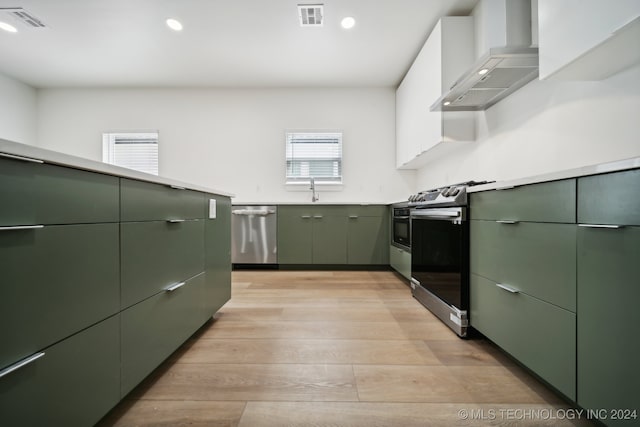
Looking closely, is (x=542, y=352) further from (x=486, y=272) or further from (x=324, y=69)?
(x=324, y=69)

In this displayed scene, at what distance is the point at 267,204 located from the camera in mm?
3604

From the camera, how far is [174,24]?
2.72 metres

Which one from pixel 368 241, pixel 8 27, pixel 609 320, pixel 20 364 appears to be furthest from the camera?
pixel 368 241

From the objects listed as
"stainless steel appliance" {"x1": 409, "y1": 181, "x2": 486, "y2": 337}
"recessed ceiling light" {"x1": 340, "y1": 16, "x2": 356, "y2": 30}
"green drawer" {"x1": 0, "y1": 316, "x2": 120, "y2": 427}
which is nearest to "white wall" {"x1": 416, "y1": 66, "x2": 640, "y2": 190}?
"stainless steel appliance" {"x1": 409, "y1": 181, "x2": 486, "y2": 337}

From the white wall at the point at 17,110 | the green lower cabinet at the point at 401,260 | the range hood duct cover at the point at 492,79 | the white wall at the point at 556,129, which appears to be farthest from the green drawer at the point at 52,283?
the white wall at the point at 17,110

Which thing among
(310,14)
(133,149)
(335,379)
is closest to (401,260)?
(335,379)

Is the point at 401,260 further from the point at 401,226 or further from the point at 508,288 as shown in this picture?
the point at 508,288

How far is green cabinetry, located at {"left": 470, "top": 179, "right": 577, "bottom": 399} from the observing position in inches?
38.6

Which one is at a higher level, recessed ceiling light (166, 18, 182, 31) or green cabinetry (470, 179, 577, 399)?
recessed ceiling light (166, 18, 182, 31)

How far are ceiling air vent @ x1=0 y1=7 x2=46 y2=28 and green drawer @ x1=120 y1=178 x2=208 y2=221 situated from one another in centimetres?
296

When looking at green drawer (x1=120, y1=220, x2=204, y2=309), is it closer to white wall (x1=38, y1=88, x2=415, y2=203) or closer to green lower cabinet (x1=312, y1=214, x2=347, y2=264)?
green lower cabinet (x1=312, y1=214, x2=347, y2=264)

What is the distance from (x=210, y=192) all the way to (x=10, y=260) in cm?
117

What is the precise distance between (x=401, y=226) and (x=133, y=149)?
4188 mm

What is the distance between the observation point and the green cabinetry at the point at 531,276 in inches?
38.6
